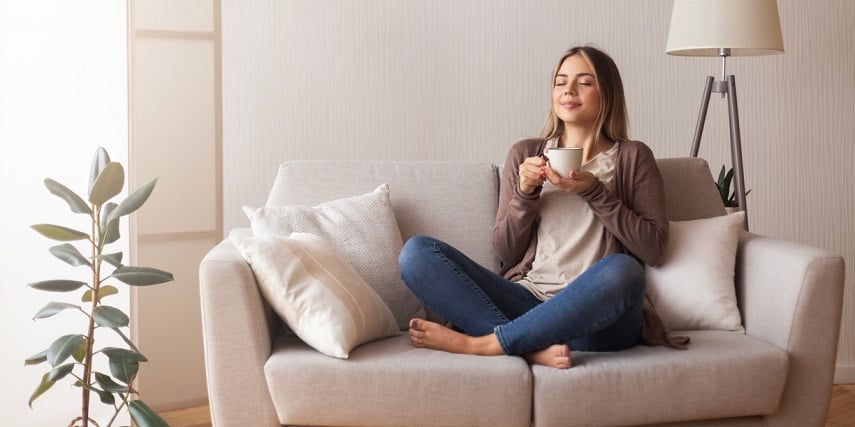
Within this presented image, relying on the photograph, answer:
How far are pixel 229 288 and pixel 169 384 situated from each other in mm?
1012

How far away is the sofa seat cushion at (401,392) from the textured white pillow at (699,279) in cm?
59

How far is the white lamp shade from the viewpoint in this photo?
2.96m

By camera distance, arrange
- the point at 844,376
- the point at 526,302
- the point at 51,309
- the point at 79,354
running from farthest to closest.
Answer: the point at 844,376
the point at 526,302
the point at 79,354
the point at 51,309

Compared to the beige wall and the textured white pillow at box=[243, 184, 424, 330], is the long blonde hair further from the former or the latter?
the beige wall

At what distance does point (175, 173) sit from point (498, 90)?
125cm

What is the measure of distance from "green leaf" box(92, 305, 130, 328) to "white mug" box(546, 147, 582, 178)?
1043mm

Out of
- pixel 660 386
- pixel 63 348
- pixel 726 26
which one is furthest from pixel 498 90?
pixel 63 348

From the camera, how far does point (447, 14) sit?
3.42m

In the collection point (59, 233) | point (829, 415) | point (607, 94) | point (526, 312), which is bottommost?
point (829, 415)

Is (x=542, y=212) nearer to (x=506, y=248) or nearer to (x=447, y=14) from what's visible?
(x=506, y=248)

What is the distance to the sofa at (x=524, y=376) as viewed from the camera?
6.46ft

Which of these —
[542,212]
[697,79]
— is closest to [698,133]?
[697,79]

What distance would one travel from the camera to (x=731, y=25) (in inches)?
116

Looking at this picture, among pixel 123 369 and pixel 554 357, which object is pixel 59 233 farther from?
pixel 554 357
